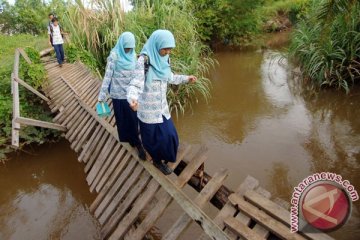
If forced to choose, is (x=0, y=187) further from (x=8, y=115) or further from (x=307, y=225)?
(x=307, y=225)

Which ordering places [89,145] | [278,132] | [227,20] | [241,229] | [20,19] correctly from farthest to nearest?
[20,19], [227,20], [278,132], [89,145], [241,229]

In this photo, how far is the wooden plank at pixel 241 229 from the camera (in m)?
2.20

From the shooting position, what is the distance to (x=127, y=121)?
319 cm

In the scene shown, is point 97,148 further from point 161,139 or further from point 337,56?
point 337,56

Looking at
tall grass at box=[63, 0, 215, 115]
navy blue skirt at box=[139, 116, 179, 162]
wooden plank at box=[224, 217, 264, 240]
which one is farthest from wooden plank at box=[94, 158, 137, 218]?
tall grass at box=[63, 0, 215, 115]

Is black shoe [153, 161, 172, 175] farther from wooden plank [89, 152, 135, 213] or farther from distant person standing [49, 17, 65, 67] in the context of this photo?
distant person standing [49, 17, 65, 67]

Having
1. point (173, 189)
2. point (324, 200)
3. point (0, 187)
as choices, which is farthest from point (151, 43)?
point (0, 187)

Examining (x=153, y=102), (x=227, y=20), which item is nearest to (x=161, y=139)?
(x=153, y=102)

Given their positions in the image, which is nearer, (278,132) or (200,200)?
(200,200)

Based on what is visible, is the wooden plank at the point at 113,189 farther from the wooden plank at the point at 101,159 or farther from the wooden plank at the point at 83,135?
the wooden plank at the point at 83,135

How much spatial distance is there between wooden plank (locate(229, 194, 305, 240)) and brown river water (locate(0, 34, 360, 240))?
1.39 meters

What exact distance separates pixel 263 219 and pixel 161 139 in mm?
1047

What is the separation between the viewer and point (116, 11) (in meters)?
7.10

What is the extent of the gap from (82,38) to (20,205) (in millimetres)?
4546
